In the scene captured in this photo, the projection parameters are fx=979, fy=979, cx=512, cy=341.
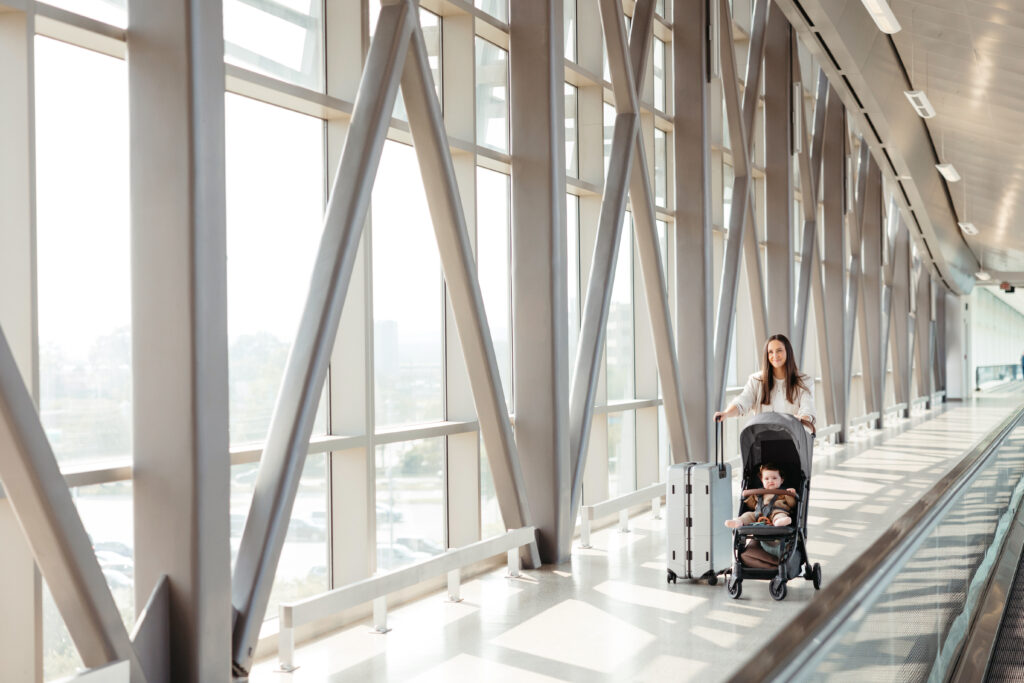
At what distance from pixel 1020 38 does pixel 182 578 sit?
43.2 feet

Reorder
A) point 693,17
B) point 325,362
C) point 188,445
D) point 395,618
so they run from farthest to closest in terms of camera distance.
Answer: point 693,17, point 395,618, point 325,362, point 188,445

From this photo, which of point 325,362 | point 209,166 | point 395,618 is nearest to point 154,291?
point 209,166

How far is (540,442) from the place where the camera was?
8617 millimetres

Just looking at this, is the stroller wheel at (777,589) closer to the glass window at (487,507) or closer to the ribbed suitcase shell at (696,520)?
the ribbed suitcase shell at (696,520)

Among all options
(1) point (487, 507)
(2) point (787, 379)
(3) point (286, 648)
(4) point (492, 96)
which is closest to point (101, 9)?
(3) point (286, 648)

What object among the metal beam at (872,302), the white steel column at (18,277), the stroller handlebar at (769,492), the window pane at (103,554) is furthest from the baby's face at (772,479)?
the metal beam at (872,302)

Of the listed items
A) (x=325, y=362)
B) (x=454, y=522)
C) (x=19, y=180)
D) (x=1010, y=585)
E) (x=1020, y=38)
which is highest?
(x=1020, y=38)

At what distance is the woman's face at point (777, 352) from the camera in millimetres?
8297

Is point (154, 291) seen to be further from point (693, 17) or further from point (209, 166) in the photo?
point (693, 17)

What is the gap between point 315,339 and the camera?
Result: 587 cm

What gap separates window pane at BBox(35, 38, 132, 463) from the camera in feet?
17.2

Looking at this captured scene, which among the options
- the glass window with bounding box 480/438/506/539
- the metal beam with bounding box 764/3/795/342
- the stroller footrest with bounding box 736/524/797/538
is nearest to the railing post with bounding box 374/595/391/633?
the glass window with bounding box 480/438/506/539

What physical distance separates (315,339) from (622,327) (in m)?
7.64

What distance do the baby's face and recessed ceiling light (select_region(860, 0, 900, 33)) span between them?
541 cm
